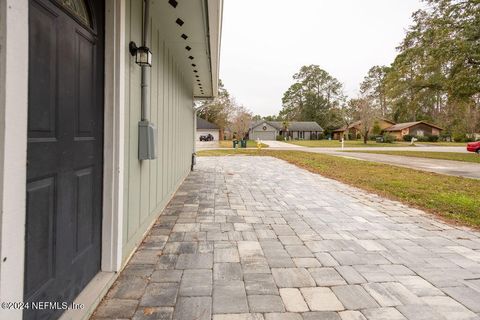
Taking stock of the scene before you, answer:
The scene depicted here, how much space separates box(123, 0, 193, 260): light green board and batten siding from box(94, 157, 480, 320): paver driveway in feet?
0.85

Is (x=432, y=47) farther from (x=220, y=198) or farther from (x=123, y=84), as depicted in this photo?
(x=123, y=84)

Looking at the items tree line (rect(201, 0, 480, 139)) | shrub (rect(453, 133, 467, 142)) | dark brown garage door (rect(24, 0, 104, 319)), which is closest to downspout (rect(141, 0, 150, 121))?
dark brown garage door (rect(24, 0, 104, 319))

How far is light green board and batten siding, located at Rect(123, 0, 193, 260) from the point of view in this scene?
2695 mm

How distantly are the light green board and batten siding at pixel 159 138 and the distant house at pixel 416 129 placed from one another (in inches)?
1797

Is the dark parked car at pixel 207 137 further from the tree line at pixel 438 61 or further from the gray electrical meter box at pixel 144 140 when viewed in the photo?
the gray electrical meter box at pixel 144 140

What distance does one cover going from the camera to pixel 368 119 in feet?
108

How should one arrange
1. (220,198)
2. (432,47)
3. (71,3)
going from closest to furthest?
(71,3)
(220,198)
(432,47)

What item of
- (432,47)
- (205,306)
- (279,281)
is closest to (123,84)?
(205,306)

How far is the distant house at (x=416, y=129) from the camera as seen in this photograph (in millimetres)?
44062

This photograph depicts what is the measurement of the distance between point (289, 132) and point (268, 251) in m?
50.2

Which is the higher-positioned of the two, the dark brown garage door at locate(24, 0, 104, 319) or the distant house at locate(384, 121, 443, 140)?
the distant house at locate(384, 121, 443, 140)

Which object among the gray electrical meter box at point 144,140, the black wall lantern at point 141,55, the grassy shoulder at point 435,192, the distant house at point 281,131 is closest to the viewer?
the black wall lantern at point 141,55

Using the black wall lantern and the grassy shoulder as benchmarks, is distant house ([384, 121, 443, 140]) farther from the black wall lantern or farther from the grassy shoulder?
the black wall lantern

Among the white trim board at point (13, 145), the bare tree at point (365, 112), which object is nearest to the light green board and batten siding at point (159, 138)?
the white trim board at point (13, 145)
